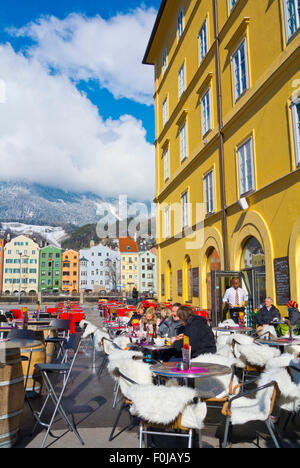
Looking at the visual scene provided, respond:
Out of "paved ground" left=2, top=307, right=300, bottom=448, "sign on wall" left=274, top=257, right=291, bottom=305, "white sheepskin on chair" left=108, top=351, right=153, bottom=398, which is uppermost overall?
"sign on wall" left=274, top=257, right=291, bottom=305

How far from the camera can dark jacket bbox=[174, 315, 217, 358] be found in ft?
18.2

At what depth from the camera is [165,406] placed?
3.58 metres

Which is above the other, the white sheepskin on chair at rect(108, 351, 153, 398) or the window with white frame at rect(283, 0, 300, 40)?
the window with white frame at rect(283, 0, 300, 40)

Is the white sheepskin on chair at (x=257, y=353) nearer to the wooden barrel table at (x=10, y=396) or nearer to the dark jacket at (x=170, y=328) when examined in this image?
the dark jacket at (x=170, y=328)

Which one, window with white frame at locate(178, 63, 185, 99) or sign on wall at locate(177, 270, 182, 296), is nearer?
window with white frame at locate(178, 63, 185, 99)

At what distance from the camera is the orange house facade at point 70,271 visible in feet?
346

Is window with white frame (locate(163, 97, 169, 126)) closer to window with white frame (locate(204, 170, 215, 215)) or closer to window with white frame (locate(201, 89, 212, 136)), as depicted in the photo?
window with white frame (locate(201, 89, 212, 136))

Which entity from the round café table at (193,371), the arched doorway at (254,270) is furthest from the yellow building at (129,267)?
the round café table at (193,371)

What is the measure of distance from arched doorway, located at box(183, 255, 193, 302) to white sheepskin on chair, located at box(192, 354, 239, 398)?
14194mm

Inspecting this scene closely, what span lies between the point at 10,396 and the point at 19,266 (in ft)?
335

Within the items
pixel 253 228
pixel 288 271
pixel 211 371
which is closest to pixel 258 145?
pixel 253 228

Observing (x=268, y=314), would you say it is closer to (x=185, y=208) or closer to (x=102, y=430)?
(x=102, y=430)

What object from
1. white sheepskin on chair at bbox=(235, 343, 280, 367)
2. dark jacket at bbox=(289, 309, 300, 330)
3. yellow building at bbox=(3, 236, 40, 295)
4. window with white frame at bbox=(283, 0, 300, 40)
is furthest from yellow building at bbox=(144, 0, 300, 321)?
yellow building at bbox=(3, 236, 40, 295)

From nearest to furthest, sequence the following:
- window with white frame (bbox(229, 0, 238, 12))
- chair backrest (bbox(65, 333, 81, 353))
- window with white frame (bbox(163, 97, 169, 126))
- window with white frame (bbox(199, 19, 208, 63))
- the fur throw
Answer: the fur throw, chair backrest (bbox(65, 333, 81, 353)), window with white frame (bbox(229, 0, 238, 12)), window with white frame (bbox(199, 19, 208, 63)), window with white frame (bbox(163, 97, 169, 126))
